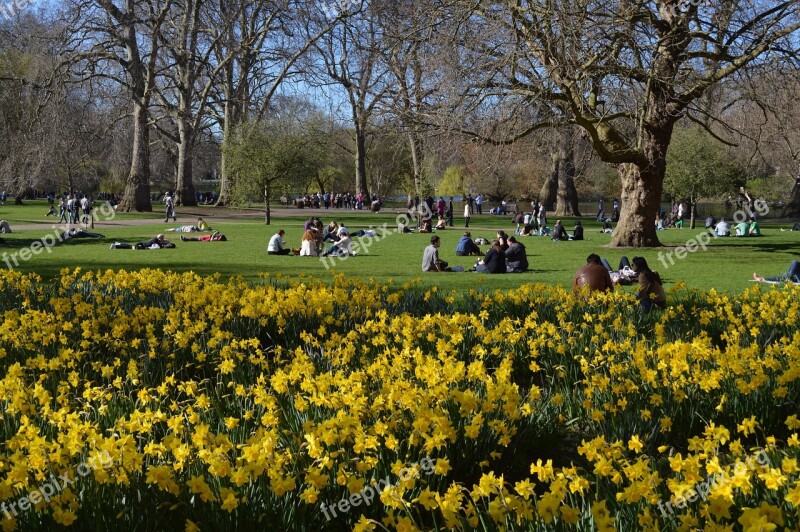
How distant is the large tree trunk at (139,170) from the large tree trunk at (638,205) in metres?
27.5

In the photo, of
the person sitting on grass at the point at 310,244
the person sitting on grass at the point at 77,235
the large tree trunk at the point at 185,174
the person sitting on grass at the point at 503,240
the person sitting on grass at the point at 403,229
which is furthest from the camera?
the large tree trunk at the point at 185,174

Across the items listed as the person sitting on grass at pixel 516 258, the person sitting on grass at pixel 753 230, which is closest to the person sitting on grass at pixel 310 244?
the person sitting on grass at pixel 516 258

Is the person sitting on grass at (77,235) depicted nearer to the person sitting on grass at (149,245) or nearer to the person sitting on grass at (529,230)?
the person sitting on grass at (149,245)

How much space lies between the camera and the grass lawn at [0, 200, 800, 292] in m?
16.0

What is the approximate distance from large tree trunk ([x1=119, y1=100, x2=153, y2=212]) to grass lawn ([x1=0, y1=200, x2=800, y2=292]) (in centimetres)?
1211

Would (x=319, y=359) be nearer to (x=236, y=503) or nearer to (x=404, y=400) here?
(x=404, y=400)

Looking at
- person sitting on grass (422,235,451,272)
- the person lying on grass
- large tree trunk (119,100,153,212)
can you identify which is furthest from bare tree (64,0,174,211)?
person sitting on grass (422,235,451,272)

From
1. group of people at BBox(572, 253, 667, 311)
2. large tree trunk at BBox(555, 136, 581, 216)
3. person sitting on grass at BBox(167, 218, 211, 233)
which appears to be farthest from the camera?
large tree trunk at BBox(555, 136, 581, 216)

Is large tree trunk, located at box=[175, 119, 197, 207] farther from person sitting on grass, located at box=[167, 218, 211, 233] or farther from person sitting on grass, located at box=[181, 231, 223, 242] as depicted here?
person sitting on grass, located at box=[181, 231, 223, 242]

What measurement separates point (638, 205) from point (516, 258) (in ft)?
21.0

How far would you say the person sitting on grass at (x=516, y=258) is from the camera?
57.6 feet

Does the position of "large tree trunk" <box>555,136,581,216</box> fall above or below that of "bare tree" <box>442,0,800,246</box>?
below

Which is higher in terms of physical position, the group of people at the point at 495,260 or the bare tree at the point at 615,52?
the bare tree at the point at 615,52

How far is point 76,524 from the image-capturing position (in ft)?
10.5
